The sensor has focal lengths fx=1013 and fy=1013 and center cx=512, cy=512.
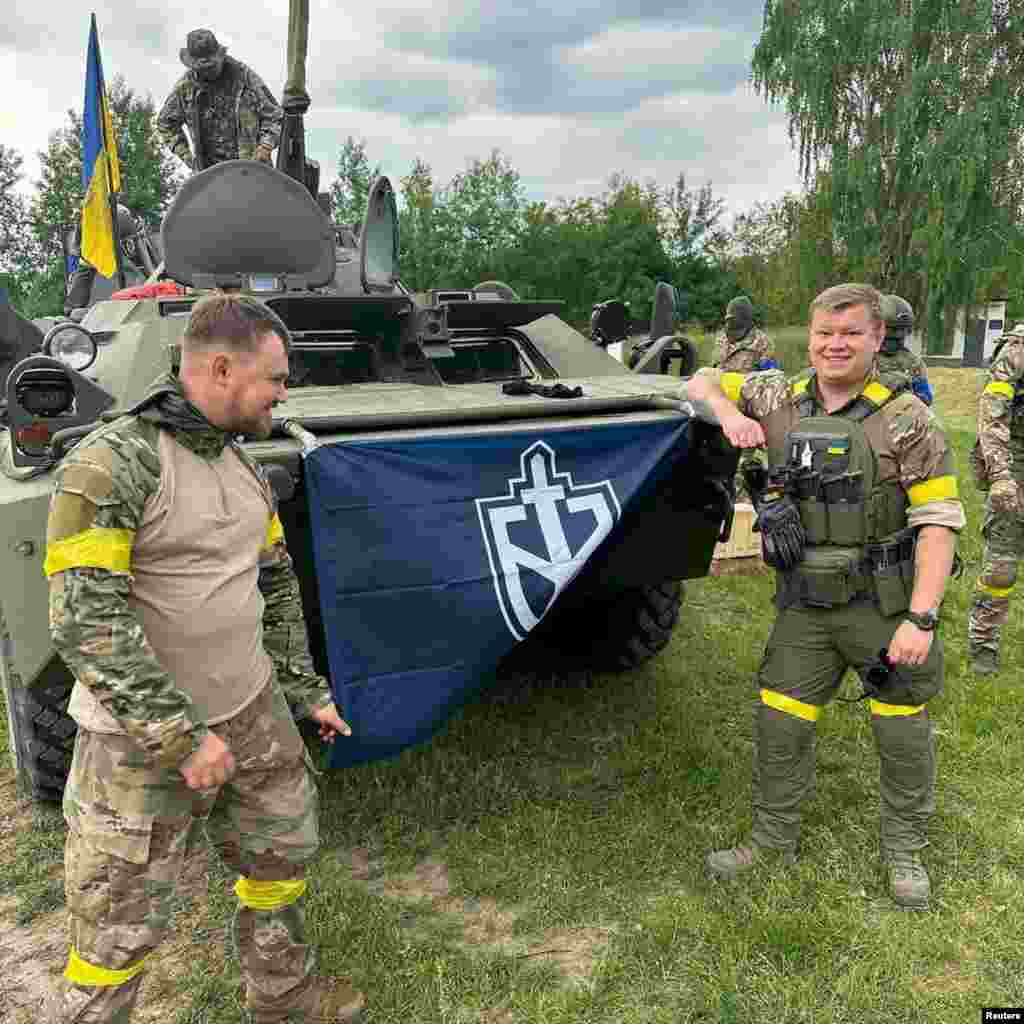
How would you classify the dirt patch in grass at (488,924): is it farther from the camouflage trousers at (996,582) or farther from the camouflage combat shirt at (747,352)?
the camouflage combat shirt at (747,352)

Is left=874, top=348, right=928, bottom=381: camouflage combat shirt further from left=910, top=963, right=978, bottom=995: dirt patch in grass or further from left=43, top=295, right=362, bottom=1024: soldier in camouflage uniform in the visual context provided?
left=43, top=295, right=362, bottom=1024: soldier in camouflage uniform

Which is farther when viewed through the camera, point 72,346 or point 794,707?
point 72,346

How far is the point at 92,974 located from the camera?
1.86 m

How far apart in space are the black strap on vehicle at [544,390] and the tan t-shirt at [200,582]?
1.42m

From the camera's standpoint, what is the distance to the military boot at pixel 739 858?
2.89m

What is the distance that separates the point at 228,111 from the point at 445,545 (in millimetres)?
3425

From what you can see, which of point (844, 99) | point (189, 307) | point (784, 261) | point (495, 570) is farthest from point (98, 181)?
point (784, 261)

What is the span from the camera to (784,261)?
2533 centimetres

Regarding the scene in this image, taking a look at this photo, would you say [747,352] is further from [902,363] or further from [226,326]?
[226,326]

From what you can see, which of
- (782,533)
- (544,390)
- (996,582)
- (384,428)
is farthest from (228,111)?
(996,582)

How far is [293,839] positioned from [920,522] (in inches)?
68.2

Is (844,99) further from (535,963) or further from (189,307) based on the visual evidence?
(535,963)

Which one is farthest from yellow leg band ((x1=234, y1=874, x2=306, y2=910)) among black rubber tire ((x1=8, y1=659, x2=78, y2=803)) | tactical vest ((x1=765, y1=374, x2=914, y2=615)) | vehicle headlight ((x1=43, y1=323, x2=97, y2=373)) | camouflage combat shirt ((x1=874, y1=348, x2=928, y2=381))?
camouflage combat shirt ((x1=874, y1=348, x2=928, y2=381))

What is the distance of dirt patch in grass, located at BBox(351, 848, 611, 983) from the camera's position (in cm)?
261
